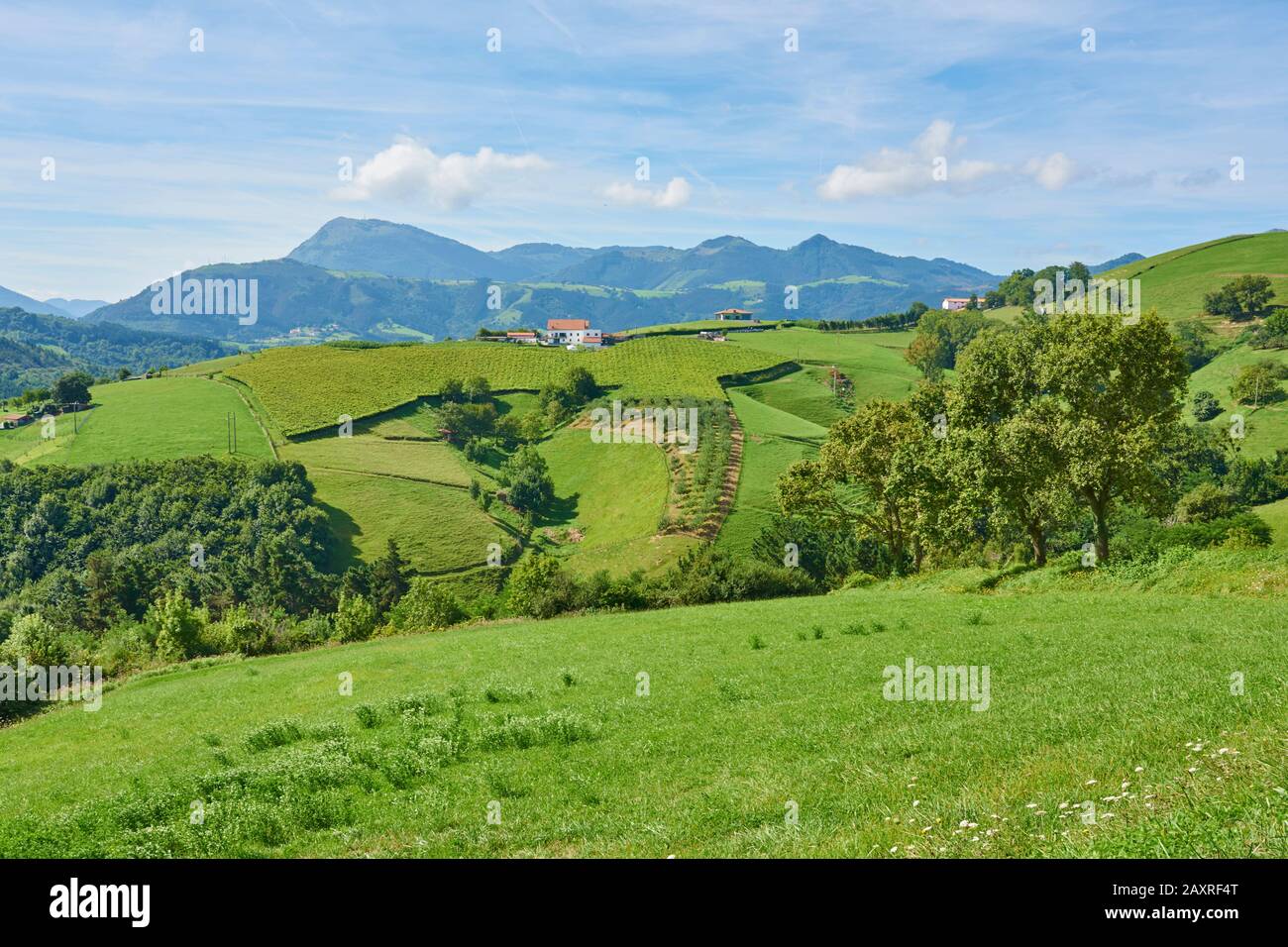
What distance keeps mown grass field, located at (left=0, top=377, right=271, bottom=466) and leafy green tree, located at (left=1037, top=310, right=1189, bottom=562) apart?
429 ft

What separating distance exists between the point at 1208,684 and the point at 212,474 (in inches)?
5516

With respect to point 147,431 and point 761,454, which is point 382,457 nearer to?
point 147,431

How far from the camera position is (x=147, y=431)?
5753 inches

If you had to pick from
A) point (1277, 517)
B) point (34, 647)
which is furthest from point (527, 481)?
point (1277, 517)

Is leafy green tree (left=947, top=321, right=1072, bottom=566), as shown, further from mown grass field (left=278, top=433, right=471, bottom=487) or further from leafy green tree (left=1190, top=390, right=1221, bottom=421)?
leafy green tree (left=1190, top=390, right=1221, bottom=421)

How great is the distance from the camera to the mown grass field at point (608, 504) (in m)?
94.6

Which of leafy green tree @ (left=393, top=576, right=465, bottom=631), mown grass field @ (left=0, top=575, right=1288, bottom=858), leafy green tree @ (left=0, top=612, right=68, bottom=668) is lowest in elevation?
leafy green tree @ (left=393, top=576, right=465, bottom=631)

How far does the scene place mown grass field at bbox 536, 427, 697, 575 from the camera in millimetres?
94562

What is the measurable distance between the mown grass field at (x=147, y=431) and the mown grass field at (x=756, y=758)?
126444 mm

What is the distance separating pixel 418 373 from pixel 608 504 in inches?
3220

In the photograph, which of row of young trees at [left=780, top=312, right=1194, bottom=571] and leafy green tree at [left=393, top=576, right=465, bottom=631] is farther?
leafy green tree at [left=393, top=576, right=465, bottom=631]

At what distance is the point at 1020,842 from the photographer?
28.3 feet

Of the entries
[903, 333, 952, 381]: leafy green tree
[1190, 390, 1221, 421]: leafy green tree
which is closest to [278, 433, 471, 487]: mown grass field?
[903, 333, 952, 381]: leafy green tree

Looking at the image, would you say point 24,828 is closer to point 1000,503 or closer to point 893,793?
point 893,793
